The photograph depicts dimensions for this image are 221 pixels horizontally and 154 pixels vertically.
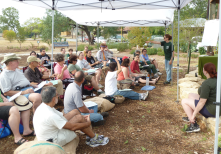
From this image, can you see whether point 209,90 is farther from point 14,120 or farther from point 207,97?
point 14,120

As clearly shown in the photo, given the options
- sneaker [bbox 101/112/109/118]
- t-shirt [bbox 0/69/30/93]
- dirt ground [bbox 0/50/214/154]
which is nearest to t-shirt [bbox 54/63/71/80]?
dirt ground [bbox 0/50/214/154]

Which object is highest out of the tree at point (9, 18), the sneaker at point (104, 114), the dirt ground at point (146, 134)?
the tree at point (9, 18)

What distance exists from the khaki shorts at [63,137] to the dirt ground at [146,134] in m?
0.44

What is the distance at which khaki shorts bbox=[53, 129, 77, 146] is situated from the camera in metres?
2.53

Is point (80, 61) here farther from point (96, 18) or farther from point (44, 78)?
point (96, 18)

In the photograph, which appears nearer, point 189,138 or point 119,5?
point 189,138

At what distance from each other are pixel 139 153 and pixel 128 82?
10.3ft

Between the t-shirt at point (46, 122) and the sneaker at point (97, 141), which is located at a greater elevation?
the t-shirt at point (46, 122)

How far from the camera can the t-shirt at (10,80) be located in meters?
3.51

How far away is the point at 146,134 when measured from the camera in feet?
11.6

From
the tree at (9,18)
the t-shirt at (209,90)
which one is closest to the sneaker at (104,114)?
the t-shirt at (209,90)

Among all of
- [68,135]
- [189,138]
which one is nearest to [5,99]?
[68,135]

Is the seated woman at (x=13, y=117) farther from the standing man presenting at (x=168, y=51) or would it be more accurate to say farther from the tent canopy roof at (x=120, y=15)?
the standing man presenting at (x=168, y=51)

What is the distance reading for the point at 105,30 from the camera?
91.0 feet
